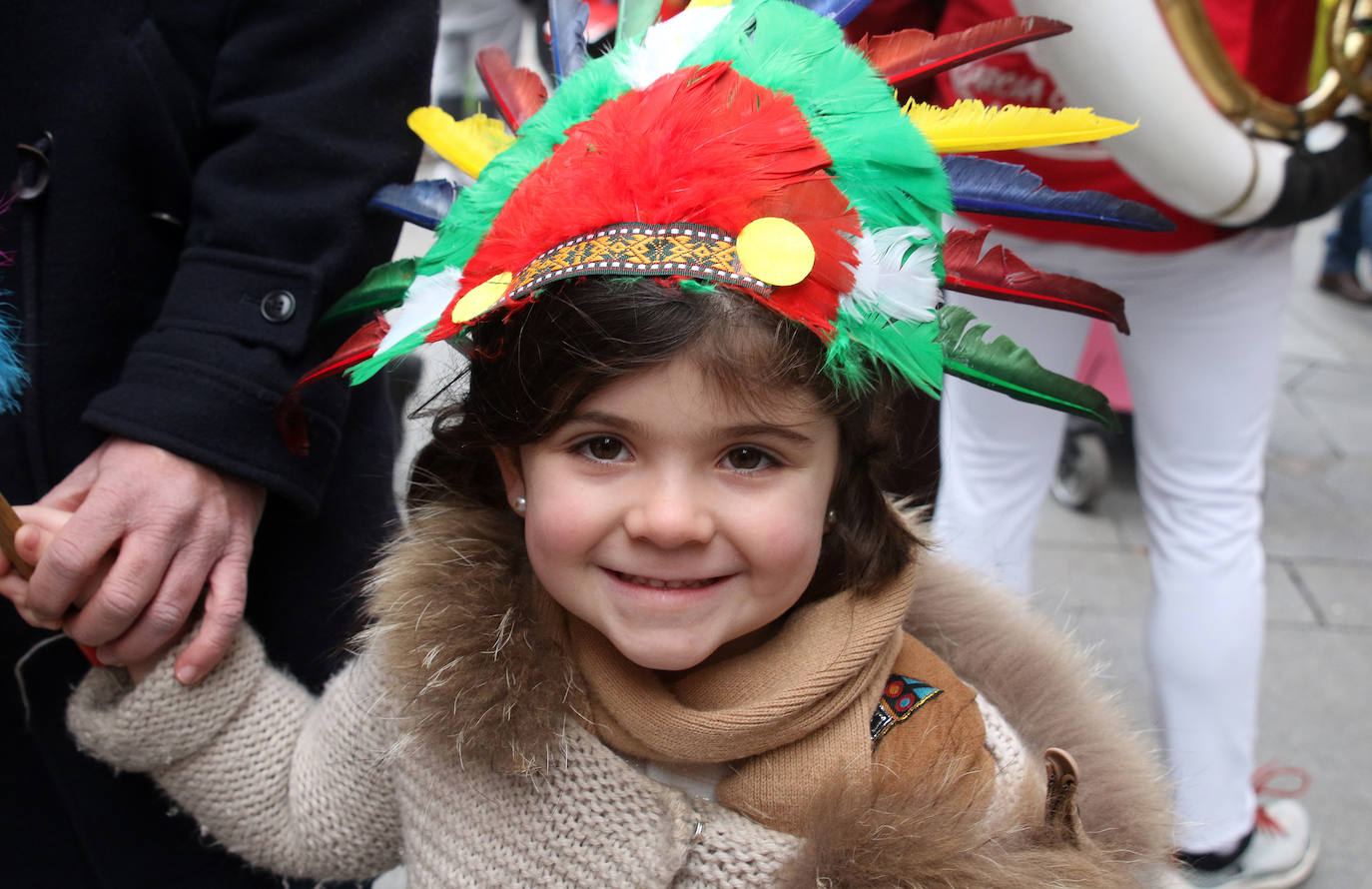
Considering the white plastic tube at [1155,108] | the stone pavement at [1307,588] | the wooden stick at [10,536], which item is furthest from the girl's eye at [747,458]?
the stone pavement at [1307,588]

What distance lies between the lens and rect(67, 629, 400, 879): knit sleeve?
140 centimetres

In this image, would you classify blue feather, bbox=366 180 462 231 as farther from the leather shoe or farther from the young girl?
the leather shoe

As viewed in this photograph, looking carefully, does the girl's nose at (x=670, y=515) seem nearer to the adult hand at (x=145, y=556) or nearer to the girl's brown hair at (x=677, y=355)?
the girl's brown hair at (x=677, y=355)

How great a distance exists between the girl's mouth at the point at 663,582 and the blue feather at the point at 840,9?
0.64 m

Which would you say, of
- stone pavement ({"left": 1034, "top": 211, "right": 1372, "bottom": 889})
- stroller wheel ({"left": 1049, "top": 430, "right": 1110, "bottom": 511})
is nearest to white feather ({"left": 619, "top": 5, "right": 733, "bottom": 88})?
stone pavement ({"left": 1034, "top": 211, "right": 1372, "bottom": 889})

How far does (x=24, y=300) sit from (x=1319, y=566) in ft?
12.2

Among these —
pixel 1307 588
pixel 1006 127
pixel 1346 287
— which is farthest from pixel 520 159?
pixel 1346 287

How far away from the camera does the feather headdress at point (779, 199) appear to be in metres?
1.10

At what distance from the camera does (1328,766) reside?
9.33 feet

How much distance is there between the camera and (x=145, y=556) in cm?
126

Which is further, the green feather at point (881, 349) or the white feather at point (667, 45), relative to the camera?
the white feather at point (667, 45)

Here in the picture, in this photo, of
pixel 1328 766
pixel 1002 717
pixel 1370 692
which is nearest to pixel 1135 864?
pixel 1002 717

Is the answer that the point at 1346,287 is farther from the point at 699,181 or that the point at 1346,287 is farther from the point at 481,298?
the point at 481,298

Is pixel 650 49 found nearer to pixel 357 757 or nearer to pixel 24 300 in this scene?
pixel 24 300
